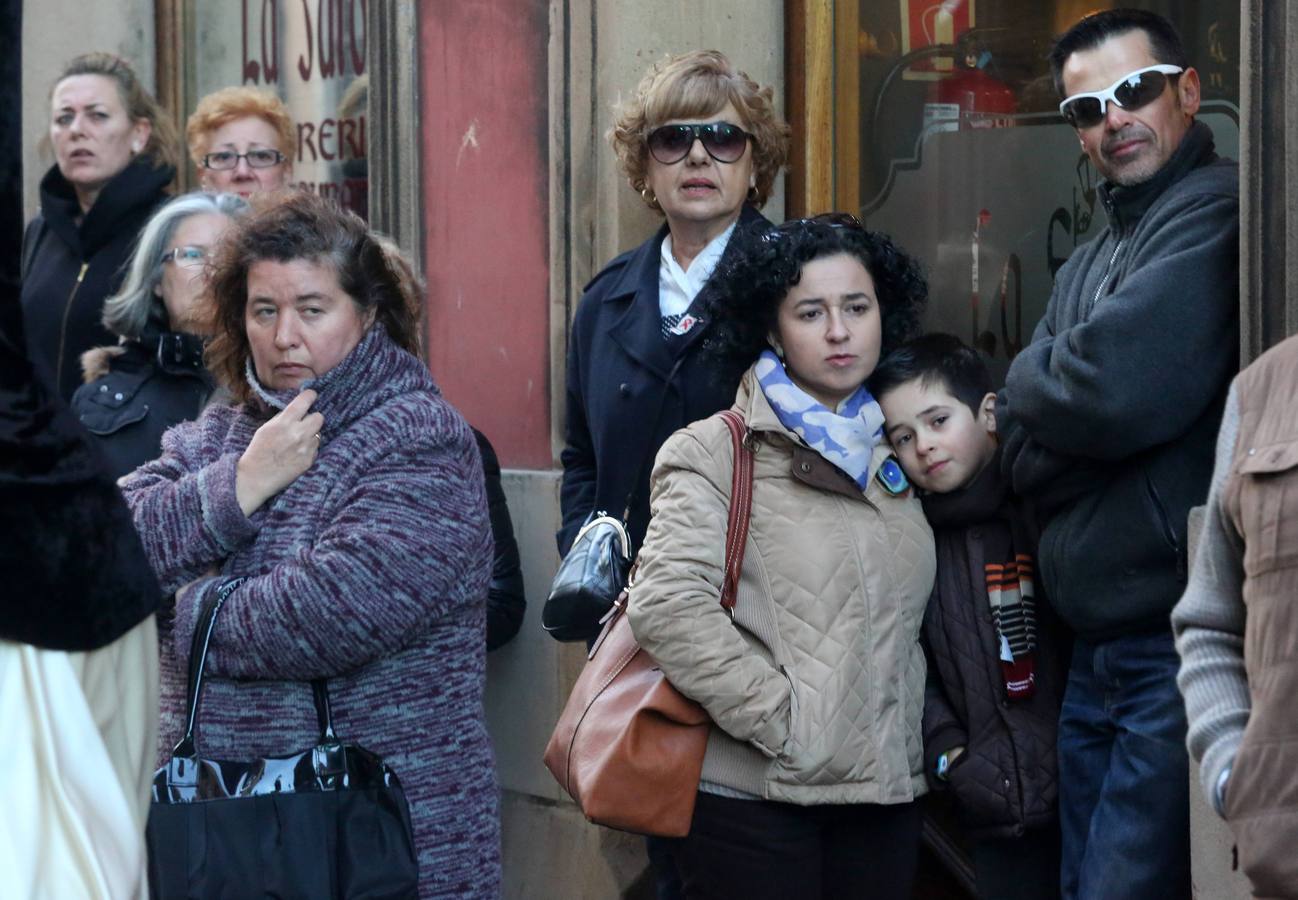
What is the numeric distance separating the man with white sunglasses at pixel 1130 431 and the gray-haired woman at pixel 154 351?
7.06ft

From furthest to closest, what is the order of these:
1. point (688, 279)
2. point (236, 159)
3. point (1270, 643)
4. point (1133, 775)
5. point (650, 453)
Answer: point (236, 159), point (688, 279), point (650, 453), point (1133, 775), point (1270, 643)

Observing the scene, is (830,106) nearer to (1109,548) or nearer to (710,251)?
(710,251)

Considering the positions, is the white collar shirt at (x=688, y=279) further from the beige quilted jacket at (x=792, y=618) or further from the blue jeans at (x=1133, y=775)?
the blue jeans at (x=1133, y=775)

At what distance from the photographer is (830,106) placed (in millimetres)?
5531

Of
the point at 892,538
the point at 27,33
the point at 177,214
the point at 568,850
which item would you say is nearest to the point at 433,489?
the point at 892,538

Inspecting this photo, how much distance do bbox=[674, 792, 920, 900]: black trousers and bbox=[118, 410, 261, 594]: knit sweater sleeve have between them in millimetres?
1049

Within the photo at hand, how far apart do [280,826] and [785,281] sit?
4.83ft

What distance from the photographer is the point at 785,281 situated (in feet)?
12.8

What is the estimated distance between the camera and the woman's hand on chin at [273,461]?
364 centimetres

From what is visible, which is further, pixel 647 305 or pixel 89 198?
pixel 89 198

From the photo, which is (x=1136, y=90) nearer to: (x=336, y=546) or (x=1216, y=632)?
(x=1216, y=632)

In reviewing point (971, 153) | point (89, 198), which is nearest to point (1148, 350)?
point (971, 153)

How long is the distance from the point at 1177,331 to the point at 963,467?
0.55 metres

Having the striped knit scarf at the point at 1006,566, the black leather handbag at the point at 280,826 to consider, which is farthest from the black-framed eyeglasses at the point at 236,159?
the striped knit scarf at the point at 1006,566
